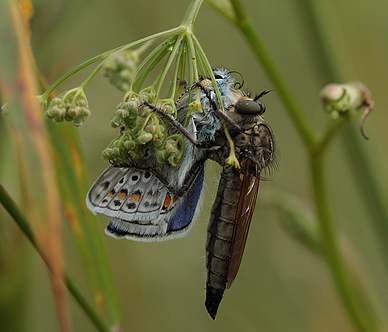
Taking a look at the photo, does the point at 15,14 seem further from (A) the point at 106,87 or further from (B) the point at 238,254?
(A) the point at 106,87

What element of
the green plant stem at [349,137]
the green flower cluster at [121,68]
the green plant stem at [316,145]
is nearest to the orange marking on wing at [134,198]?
the green plant stem at [316,145]

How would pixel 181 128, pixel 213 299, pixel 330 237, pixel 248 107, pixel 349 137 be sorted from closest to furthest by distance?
pixel 181 128, pixel 330 237, pixel 248 107, pixel 213 299, pixel 349 137

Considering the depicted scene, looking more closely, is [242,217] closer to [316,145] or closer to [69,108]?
[316,145]

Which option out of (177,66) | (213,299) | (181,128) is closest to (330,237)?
(213,299)

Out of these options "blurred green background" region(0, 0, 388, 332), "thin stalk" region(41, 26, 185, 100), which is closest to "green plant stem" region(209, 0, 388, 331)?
"thin stalk" region(41, 26, 185, 100)

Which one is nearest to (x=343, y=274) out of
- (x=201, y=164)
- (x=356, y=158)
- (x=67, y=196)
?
(x=356, y=158)

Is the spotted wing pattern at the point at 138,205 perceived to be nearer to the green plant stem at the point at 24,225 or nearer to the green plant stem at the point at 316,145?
the green plant stem at the point at 24,225

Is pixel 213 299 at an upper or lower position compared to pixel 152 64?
lower
